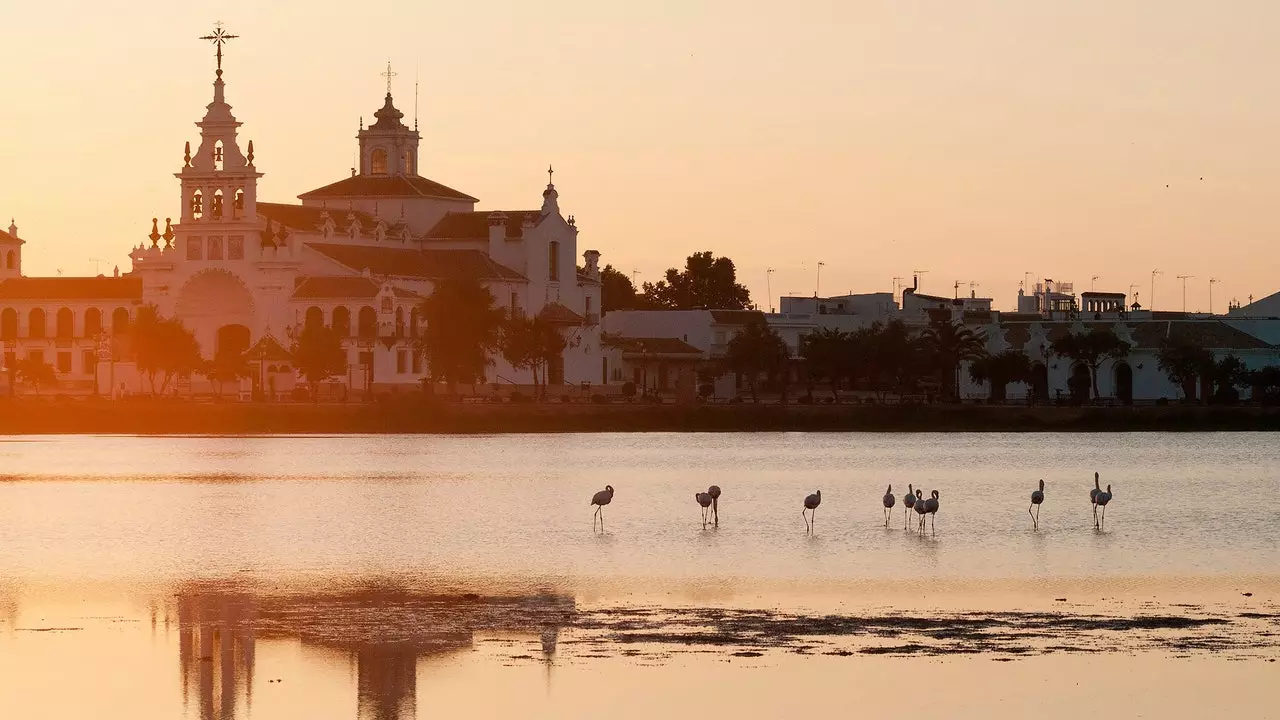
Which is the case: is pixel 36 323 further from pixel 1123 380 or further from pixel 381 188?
pixel 1123 380

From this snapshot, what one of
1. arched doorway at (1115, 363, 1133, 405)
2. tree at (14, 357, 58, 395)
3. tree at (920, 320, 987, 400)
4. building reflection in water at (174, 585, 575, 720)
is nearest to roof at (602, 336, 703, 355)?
tree at (920, 320, 987, 400)

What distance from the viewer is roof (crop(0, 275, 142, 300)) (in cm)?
12031

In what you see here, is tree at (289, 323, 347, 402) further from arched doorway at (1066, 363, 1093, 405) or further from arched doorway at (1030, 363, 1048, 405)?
arched doorway at (1066, 363, 1093, 405)

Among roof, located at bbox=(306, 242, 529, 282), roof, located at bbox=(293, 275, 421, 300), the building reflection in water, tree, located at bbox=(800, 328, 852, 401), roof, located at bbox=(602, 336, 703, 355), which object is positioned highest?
roof, located at bbox=(306, 242, 529, 282)

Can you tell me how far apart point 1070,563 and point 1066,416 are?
6470 cm

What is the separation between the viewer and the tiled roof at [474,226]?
411 ft

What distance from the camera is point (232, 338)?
371 ft

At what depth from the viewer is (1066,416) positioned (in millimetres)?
97000

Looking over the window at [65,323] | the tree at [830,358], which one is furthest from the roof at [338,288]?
the tree at [830,358]

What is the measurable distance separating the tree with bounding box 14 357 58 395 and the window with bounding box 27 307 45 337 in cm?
369

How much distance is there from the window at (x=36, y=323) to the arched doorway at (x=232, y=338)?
40.3ft

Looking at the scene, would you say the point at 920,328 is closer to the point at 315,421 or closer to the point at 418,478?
the point at 315,421

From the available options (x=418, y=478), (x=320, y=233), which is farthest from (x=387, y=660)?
(x=320, y=233)

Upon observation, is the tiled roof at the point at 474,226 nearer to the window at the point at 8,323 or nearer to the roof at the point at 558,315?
the roof at the point at 558,315
